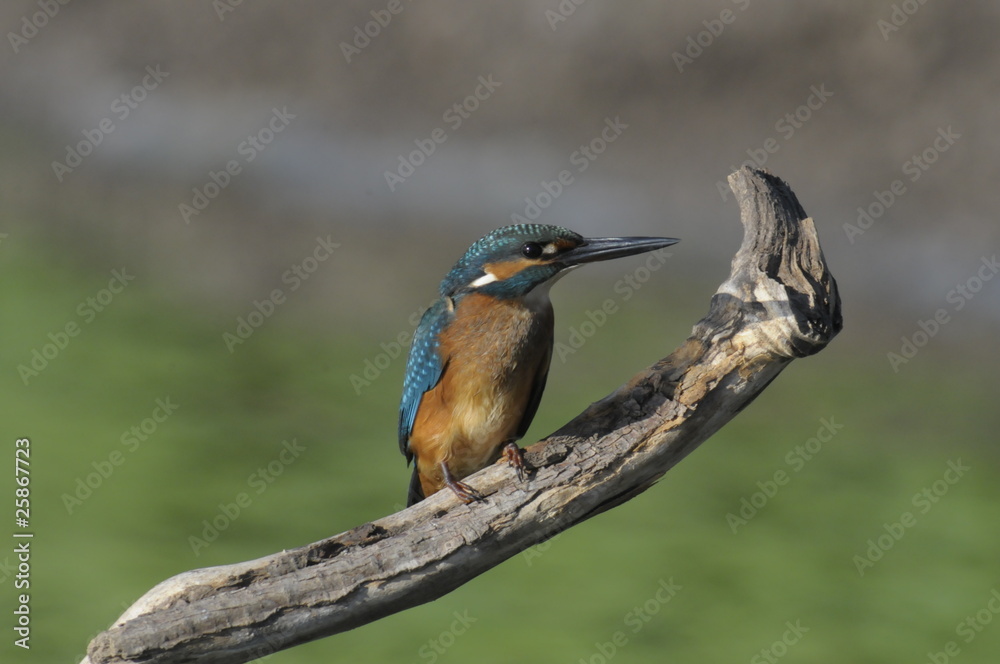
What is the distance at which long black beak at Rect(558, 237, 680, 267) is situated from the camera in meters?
3.33

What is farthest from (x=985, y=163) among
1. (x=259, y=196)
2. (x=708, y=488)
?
(x=259, y=196)

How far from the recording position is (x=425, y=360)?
3.59 m

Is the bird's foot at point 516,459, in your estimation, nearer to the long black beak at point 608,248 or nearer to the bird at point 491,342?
the bird at point 491,342

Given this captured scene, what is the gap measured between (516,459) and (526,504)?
0.13m

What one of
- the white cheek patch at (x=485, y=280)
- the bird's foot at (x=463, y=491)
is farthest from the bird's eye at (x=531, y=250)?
the bird's foot at (x=463, y=491)

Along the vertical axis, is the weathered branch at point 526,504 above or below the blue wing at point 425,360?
below

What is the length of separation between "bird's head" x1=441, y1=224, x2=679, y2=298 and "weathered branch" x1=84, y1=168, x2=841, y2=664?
0.33 meters

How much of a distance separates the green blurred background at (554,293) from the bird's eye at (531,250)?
2.78 m

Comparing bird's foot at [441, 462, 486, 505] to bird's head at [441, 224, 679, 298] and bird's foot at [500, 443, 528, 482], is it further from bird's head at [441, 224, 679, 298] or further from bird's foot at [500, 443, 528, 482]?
bird's head at [441, 224, 679, 298]

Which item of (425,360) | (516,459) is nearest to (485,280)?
(425,360)

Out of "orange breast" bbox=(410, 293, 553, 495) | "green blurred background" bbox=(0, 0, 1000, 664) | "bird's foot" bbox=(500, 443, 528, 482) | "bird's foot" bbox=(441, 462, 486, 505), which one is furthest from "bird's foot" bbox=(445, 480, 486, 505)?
"green blurred background" bbox=(0, 0, 1000, 664)

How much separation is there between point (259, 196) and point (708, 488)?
496 centimetres

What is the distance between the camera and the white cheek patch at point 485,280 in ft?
11.4

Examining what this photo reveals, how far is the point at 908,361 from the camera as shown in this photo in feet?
27.1
